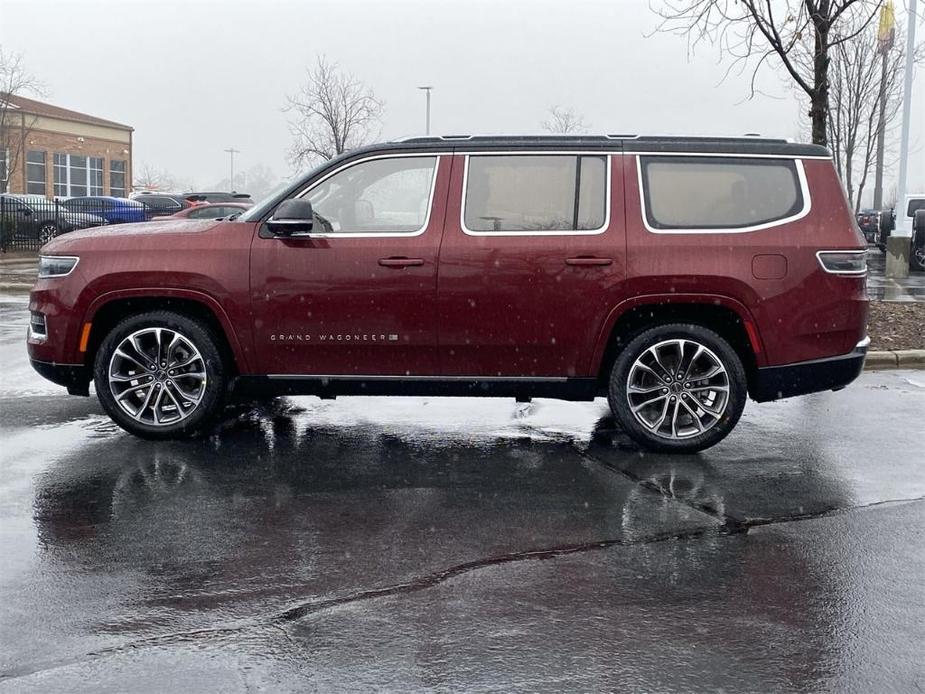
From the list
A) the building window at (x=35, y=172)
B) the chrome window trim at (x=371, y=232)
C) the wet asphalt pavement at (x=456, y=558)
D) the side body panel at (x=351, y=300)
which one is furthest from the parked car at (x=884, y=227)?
the building window at (x=35, y=172)

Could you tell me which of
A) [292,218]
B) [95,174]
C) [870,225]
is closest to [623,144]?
[292,218]

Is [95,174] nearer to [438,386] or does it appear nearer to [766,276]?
[438,386]

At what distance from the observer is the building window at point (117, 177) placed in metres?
70.6

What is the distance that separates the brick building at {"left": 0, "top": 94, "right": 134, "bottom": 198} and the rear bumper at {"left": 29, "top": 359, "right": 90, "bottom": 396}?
178ft

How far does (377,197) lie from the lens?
266 inches

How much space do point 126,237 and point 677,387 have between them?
3719 mm

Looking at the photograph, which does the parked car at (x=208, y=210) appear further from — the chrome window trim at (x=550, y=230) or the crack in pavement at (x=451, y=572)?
the crack in pavement at (x=451, y=572)

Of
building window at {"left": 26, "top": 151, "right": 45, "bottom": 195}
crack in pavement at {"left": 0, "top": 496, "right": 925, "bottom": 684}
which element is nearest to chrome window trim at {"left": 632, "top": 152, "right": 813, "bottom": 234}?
crack in pavement at {"left": 0, "top": 496, "right": 925, "bottom": 684}

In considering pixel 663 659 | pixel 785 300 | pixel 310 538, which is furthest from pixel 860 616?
pixel 785 300

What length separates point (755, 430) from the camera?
7.48m

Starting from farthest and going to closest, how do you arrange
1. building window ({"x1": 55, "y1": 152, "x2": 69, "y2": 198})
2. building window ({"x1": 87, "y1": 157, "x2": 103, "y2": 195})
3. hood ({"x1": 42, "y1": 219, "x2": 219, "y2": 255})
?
building window ({"x1": 87, "y1": 157, "x2": 103, "y2": 195}) < building window ({"x1": 55, "y1": 152, "x2": 69, "y2": 198}) < hood ({"x1": 42, "y1": 219, "x2": 219, "y2": 255})

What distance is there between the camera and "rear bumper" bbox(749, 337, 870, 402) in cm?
658

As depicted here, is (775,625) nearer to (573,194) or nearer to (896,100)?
(573,194)

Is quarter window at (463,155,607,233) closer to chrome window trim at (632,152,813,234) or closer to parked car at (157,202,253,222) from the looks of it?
chrome window trim at (632,152,813,234)
